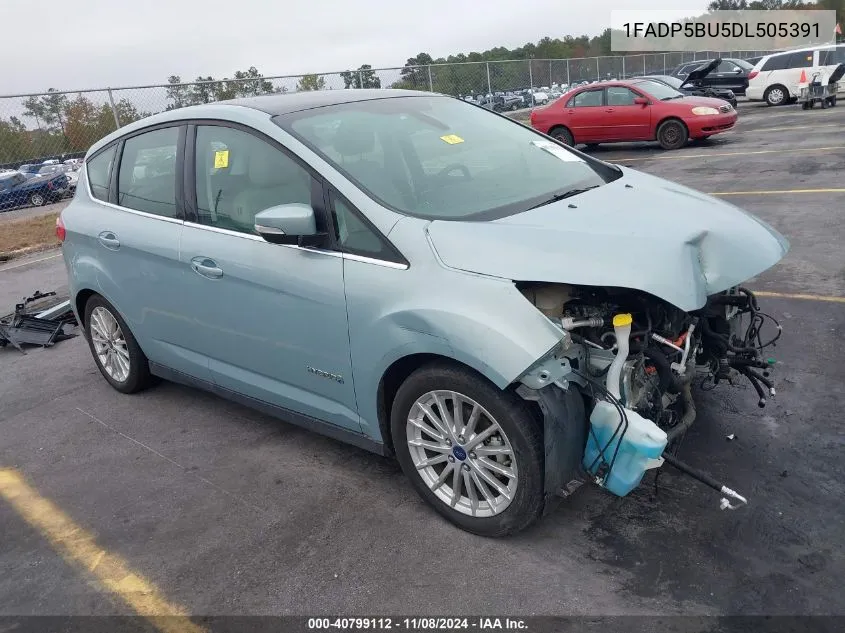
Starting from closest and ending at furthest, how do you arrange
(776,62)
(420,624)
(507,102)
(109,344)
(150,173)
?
(420,624) → (150,173) → (109,344) → (776,62) → (507,102)

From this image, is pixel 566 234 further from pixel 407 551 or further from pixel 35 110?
pixel 35 110

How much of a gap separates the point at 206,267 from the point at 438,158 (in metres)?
1.35

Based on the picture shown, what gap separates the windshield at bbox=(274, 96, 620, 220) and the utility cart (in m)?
19.0

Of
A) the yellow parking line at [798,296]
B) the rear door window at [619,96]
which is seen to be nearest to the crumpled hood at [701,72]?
the rear door window at [619,96]

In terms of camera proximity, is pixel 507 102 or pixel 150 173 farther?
pixel 507 102

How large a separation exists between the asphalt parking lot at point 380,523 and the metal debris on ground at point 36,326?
1.51m

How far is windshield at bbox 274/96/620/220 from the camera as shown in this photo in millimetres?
3420

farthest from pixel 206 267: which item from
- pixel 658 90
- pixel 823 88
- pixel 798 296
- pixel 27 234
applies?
pixel 823 88

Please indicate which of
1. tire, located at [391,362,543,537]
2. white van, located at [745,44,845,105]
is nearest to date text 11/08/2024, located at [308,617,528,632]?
tire, located at [391,362,543,537]

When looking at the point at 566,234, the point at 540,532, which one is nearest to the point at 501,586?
the point at 540,532

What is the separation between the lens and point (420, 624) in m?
2.72

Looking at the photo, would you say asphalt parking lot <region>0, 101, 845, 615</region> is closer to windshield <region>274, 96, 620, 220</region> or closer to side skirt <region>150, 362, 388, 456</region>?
side skirt <region>150, 362, 388, 456</region>

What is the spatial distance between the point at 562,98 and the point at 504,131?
42.9 ft

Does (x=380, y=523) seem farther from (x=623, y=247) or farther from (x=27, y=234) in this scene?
(x=27, y=234)
